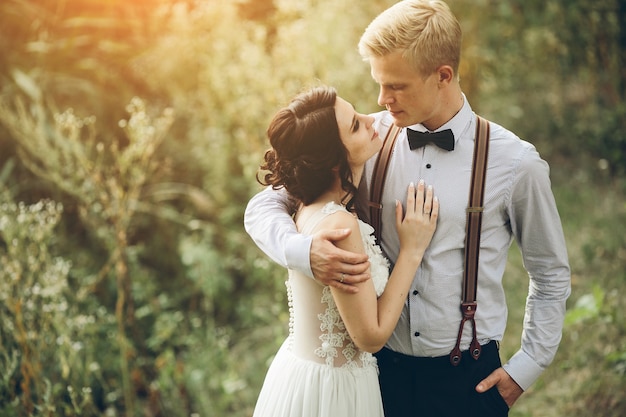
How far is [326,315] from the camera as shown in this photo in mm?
2084

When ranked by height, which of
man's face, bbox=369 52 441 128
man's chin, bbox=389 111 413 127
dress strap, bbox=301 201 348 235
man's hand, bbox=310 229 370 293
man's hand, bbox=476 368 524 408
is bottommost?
man's hand, bbox=476 368 524 408

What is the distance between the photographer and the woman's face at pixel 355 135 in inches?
81.7

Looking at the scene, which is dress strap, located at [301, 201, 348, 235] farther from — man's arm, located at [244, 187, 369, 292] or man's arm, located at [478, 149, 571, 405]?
man's arm, located at [478, 149, 571, 405]

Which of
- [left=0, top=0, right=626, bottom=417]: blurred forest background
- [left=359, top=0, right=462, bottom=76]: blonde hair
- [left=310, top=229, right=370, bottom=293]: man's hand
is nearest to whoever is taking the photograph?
[left=310, top=229, right=370, bottom=293]: man's hand

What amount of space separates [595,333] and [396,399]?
2.24m

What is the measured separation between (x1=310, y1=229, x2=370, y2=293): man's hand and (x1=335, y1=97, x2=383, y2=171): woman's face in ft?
1.02

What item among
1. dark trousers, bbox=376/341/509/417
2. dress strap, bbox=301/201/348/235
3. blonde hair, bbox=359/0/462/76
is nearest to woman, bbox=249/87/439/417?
dress strap, bbox=301/201/348/235

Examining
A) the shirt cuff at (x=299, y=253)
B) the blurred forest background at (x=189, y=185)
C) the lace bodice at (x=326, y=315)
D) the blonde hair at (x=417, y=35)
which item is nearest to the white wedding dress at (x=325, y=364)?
the lace bodice at (x=326, y=315)

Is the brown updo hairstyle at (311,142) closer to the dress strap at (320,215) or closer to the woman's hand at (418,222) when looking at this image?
the dress strap at (320,215)

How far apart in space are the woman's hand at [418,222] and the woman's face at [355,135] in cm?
19

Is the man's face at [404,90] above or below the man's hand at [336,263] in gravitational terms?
above

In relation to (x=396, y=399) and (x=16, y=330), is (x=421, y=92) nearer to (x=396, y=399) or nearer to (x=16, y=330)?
(x=396, y=399)

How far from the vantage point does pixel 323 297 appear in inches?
81.4

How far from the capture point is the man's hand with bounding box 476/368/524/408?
212 cm
